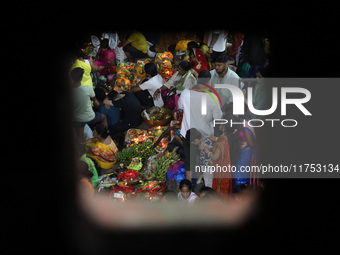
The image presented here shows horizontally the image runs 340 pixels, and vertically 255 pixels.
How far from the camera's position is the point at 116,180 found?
13.6 feet

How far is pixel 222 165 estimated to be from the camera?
3521mm

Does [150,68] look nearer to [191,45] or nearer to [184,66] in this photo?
[184,66]

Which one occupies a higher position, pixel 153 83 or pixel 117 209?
pixel 153 83

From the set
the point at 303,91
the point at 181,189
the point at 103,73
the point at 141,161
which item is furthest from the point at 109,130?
the point at 303,91

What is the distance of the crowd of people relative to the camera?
3521 mm

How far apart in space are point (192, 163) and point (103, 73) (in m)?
2.64

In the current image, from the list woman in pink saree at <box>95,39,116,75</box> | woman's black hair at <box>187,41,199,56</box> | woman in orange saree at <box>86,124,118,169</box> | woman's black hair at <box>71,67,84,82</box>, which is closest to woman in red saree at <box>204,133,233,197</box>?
woman in orange saree at <box>86,124,118,169</box>

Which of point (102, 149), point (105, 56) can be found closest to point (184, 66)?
point (102, 149)

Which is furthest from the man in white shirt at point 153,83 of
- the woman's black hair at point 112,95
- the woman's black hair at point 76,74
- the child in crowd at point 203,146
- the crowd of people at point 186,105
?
the child in crowd at point 203,146

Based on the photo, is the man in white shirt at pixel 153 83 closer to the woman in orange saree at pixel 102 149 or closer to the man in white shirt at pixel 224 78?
the man in white shirt at pixel 224 78

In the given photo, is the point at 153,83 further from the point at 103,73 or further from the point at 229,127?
the point at 229,127

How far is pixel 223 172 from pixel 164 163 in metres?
0.82

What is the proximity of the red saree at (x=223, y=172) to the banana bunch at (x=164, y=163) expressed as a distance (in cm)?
69

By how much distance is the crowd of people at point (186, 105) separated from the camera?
11.6ft
